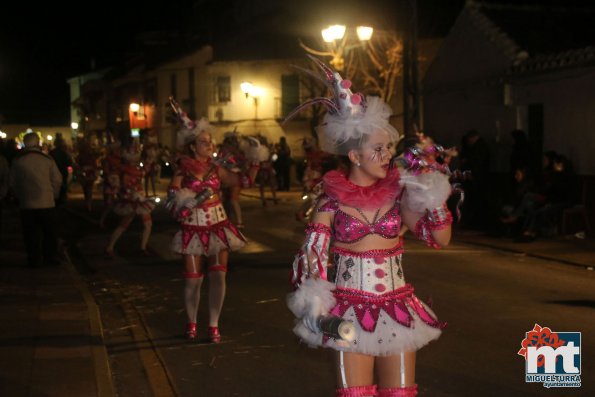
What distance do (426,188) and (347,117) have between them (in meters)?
0.61

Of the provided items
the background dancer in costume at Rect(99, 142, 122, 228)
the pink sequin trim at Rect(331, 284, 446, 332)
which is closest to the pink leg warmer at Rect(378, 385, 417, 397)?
the pink sequin trim at Rect(331, 284, 446, 332)

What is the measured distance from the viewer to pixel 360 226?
457 centimetres

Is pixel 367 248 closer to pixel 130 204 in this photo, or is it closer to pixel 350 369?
pixel 350 369

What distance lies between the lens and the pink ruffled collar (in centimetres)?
460

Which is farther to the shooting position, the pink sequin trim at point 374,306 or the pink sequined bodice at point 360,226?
the pink sequined bodice at point 360,226

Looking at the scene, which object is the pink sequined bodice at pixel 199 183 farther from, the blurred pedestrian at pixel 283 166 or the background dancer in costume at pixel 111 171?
the blurred pedestrian at pixel 283 166

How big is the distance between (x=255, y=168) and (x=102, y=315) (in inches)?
109

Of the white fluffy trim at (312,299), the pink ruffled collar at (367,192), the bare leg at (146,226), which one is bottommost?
the bare leg at (146,226)

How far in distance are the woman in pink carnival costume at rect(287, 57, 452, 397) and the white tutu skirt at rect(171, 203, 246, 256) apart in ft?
11.2

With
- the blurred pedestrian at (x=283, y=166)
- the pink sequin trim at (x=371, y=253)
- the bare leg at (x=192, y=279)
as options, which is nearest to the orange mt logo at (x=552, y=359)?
the pink sequin trim at (x=371, y=253)

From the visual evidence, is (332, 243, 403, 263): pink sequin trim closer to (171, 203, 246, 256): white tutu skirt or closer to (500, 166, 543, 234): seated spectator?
(171, 203, 246, 256): white tutu skirt

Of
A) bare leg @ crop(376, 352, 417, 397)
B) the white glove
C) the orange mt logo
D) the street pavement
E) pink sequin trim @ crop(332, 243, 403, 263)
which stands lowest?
the street pavement

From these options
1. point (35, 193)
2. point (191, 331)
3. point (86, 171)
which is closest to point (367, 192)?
point (191, 331)

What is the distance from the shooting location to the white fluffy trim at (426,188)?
14.1 feet
